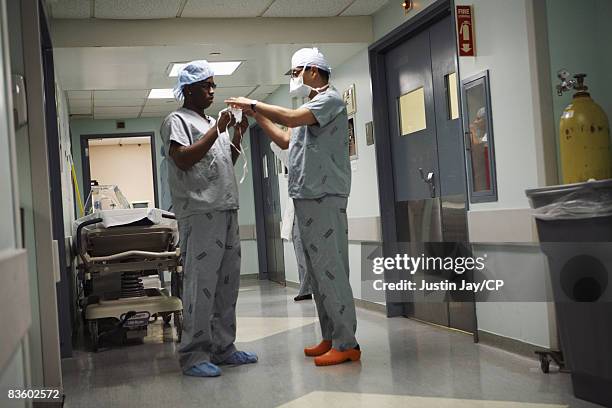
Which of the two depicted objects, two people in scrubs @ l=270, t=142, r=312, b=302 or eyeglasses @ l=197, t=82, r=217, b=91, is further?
two people in scrubs @ l=270, t=142, r=312, b=302

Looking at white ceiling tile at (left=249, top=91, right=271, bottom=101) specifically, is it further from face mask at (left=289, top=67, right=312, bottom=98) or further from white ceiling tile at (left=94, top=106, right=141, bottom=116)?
face mask at (left=289, top=67, right=312, bottom=98)

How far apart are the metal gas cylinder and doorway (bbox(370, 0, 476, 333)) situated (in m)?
1.06

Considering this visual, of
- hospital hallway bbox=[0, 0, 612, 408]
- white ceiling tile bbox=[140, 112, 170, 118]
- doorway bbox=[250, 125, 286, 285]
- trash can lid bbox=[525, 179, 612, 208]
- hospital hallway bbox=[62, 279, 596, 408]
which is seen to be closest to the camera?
trash can lid bbox=[525, 179, 612, 208]

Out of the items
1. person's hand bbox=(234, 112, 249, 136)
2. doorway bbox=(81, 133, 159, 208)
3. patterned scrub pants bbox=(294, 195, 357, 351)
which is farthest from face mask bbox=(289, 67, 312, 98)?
doorway bbox=(81, 133, 159, 208)

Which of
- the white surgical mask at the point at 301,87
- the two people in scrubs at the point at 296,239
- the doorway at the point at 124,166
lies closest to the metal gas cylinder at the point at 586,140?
the white surgical mask at the point at 301,87

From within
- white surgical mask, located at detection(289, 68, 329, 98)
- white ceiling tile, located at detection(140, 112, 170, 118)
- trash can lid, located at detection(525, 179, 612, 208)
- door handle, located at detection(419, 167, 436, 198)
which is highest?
white ceiling tile, located at detection(140, 112, 170, 118)

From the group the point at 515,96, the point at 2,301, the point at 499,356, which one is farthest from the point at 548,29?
the point at 2,301

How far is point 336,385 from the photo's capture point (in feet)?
10.8

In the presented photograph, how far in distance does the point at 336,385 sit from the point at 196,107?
1639mm

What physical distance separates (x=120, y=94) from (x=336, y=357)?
16.8ft

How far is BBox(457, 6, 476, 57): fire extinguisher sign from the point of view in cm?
404

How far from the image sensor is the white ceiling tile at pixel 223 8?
4910 mm

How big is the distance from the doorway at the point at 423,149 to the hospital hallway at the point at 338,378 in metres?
0.50

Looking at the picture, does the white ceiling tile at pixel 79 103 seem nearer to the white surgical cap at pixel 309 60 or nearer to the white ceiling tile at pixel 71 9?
the white ceiling tile at pixel 71 9
